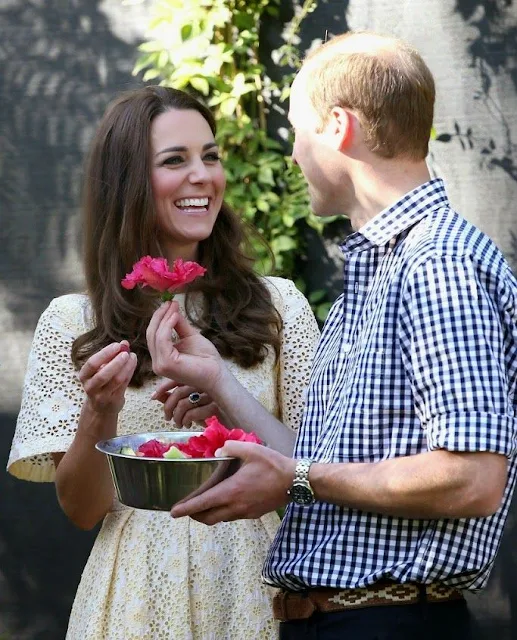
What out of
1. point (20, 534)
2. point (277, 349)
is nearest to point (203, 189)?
point (277, 349)

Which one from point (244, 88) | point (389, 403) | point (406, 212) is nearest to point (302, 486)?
point (389, 403)

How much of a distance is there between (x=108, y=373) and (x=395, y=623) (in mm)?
836

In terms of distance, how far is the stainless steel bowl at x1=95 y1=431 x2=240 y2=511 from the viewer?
2008 mm

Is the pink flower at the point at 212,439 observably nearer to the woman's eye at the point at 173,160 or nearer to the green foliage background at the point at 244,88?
the woman's eye at the point at 173,160

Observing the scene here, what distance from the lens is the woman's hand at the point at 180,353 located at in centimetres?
237

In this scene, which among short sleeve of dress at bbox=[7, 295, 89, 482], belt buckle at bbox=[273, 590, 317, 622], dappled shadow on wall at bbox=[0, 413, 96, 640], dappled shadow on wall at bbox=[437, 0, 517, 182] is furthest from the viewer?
dappled shadow on wall at bbox=[0, 413, 96, 640]

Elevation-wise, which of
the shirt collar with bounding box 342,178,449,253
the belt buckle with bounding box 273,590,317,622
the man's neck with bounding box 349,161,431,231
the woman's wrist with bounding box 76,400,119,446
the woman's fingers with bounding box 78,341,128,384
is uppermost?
the man's neck with bounding box 349,161,431,231

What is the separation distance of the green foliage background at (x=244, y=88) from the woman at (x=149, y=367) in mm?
847

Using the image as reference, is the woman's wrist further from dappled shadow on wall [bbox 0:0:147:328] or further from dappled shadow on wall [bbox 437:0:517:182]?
dappled shadow on wall [bbox 437:0:517:182]

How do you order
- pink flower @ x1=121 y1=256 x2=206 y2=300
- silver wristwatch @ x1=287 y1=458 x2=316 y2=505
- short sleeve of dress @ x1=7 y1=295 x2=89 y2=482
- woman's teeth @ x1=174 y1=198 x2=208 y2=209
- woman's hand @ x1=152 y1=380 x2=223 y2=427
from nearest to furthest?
silver wristwatch @ x1=287 y1=458 x2=316 y2=505, pink flower @ x1=121 y1=256 x2=206 y2=300, woman's hand @ x1=152 y1=380 x2=223 y2=427, short sleeve of dress @ x1=7 y1=295 x2=89 y2=482, woman's teeth @ x1=174 y1=198 x2=208 y2=209

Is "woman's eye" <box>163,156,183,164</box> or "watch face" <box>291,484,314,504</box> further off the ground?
"woman's eye" <box>163,156,183,164</box>

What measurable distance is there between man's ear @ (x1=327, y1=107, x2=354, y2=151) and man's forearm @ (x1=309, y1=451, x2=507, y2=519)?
1.91ft

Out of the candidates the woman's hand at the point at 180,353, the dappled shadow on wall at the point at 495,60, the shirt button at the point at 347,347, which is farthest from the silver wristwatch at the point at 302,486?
the dappled shadow on wall at the point at 495,60

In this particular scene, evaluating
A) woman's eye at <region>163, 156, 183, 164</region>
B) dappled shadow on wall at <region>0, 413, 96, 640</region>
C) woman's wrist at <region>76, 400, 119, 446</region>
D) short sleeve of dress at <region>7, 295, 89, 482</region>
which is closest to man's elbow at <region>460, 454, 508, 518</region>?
woman's wrist at <region>76, 400, 119, 446</region>
